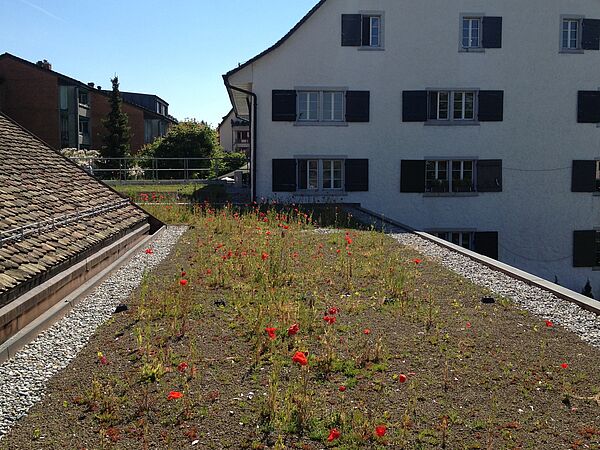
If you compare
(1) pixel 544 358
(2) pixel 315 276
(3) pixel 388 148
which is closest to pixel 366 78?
(3) pixel 388 148

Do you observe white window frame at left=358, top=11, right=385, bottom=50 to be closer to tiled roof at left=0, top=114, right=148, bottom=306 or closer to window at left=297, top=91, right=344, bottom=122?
window at left=297, top=91, right=344, bottom=122

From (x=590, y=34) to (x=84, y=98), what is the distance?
130 ft

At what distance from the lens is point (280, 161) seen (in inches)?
818

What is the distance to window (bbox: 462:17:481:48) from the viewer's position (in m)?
21.0

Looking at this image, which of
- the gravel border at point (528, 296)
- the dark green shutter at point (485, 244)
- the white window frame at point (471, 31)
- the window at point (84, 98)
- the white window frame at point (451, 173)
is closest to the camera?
the gravel border at point (528, 296)

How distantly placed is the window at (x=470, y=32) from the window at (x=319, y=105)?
4.59 meters

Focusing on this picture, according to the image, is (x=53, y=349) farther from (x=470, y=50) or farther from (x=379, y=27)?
(x=470, y=50)

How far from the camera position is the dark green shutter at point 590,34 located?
21.1 meters

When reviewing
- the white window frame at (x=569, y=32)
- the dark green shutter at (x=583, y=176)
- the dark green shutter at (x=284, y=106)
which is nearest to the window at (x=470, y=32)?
the white window frame at (x=569, y=32)

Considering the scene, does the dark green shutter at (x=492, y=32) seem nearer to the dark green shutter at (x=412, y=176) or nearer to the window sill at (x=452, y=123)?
the window sill at (x=452, y=123)

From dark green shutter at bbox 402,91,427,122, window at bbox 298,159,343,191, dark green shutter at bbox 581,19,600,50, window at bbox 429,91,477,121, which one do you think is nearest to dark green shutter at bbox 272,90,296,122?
window at bbox 298,159,343,191

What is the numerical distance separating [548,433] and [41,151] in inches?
383

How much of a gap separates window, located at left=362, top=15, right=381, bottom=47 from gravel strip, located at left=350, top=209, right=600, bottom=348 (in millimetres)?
10827

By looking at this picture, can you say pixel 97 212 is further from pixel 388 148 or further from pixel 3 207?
pixel 388 148
